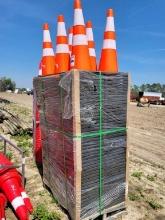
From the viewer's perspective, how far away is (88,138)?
5.18m

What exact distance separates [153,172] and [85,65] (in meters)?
4.66

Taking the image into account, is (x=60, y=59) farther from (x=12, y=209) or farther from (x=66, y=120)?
(x=12, y=209)

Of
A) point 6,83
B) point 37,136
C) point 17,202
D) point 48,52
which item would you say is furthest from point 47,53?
point 6,83

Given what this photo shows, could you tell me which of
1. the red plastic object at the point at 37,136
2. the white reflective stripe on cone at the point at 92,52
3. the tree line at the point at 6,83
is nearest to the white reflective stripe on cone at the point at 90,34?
→ the white reflective stripe on cone at the point at 92,52

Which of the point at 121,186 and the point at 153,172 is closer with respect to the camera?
the point at 121,186

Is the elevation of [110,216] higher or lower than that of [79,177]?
lower

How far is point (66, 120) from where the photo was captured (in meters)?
5.26

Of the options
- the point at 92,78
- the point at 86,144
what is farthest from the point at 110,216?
the point at 92,78

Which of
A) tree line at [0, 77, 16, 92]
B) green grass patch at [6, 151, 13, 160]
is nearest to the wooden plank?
green grass patch at [6, 151, 13, 160]

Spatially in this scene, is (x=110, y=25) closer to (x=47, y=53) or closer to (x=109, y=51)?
(x=109, y=51)

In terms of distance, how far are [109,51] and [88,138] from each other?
1801 mm

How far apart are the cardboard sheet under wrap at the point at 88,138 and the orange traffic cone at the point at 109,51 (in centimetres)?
43

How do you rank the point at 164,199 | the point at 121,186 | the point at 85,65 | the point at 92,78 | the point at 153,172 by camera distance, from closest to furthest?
the point at 92,78 < the point at 85,65 < the point at 121,186 < the point at 164,199 < the point at 153,172

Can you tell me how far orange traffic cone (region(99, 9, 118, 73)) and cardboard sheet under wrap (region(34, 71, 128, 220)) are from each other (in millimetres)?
426
